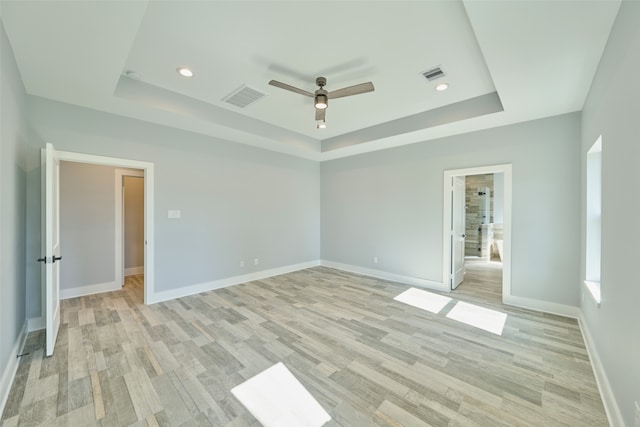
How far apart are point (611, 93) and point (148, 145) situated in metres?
5.11

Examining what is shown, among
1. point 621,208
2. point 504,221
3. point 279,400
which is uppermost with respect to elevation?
point 621,208

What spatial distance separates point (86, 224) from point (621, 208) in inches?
254

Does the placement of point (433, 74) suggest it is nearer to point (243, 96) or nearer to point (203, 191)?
point (243, 96)

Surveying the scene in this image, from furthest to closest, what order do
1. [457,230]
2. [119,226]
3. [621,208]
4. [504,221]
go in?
1. [457,230]
2. [119,226]
3. [504,221]
4. [621,208]

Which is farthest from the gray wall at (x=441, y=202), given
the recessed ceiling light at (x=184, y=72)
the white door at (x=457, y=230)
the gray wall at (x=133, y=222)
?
the gray wall at (x=133, y=222)

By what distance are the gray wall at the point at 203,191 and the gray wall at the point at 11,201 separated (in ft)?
1.76

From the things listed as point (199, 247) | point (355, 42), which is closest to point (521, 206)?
point (355, 42)

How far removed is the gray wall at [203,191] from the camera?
329 cm

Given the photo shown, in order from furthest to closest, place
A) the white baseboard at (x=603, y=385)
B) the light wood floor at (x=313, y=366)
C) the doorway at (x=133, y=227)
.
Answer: the doorway at (x=133, y=227) < the light wood floor at (x=313, y=366) < the white baseboard at (x=603, y=385)

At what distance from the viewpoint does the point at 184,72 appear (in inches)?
112

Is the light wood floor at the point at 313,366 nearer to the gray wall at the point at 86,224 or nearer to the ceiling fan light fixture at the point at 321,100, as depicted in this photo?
the gray wall at the point at 86,224

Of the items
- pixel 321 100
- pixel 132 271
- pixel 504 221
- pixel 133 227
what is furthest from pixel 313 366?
pixel 133 227

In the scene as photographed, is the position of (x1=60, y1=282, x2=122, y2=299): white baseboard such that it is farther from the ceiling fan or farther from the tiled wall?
the tiled wall

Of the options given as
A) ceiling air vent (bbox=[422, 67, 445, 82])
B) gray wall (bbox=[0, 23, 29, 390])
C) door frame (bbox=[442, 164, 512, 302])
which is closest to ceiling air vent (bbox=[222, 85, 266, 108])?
gray wall (bbox=[0, 23, 29, 390])
